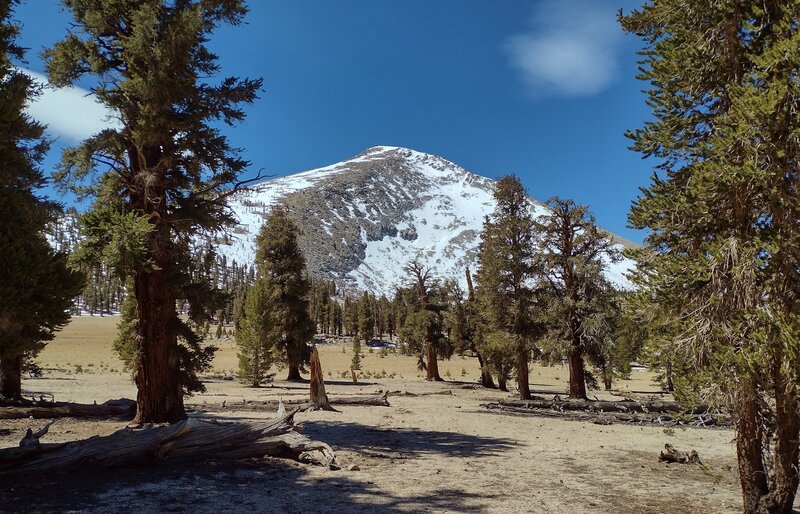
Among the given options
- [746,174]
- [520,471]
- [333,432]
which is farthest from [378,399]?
[746,174]

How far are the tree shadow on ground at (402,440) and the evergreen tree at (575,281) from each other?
10202mm

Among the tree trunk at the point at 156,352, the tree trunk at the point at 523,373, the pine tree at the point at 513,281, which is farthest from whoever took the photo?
the tree trunk at the point at 523,373

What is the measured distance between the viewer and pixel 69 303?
23.9 feet

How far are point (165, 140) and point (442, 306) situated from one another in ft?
A: 91.2

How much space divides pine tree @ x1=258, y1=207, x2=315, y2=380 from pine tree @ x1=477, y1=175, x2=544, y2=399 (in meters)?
13.0

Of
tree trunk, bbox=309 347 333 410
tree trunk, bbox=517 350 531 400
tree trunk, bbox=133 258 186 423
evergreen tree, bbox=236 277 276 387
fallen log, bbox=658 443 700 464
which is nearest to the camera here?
fallen log, bbox=658 443 700 464

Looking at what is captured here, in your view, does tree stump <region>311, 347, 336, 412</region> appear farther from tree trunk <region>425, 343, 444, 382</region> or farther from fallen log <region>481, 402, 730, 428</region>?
tree trunk <region>425, 343, 444, 382</region>


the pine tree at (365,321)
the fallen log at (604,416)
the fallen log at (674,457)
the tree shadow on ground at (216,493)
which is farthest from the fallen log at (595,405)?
the pine tree at (365,321)

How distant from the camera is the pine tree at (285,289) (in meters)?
32.3

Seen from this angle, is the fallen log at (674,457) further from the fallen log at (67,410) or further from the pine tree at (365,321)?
the pine tree at (365,321)

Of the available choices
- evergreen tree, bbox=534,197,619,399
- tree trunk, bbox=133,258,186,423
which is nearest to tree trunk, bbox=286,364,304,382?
evergreen tree, bbox=534,197,619,399

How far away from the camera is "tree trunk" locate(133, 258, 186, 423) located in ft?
38.1

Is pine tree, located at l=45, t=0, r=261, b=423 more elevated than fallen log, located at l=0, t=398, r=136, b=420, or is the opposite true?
pine tree, located at l=45, t=0, r=261, b=423

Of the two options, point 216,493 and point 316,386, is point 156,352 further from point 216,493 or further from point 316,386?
point 316,386
